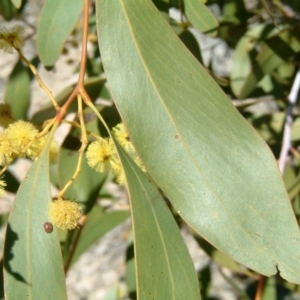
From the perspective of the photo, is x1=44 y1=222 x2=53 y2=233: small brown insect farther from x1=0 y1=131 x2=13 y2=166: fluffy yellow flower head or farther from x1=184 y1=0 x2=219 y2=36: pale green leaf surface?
x1=184 y1=0 x2=219 y2=36: pale green leaf surface

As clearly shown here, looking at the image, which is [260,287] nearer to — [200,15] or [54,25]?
[200,15]

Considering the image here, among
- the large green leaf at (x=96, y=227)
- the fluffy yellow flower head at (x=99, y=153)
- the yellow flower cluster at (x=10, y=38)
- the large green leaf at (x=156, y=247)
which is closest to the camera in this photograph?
the large green leaf at (x=156, y=247)

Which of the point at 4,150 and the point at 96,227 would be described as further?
the point at 96,227

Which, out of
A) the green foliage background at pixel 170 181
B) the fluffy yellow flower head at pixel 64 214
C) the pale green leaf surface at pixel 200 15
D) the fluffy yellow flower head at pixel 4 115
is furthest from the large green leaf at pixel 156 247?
the pale green leaf surface at pixel 200 15

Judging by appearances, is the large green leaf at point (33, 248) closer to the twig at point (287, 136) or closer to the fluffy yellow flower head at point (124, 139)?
the fluffy yellow flower head at point (124, 139)

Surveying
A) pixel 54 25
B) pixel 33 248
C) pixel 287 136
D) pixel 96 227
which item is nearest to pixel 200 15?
pixel 54 25

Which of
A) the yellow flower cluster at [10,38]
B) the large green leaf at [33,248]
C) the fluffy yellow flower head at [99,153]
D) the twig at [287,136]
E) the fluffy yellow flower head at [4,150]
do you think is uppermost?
the yellow flower cluster at [10,38]

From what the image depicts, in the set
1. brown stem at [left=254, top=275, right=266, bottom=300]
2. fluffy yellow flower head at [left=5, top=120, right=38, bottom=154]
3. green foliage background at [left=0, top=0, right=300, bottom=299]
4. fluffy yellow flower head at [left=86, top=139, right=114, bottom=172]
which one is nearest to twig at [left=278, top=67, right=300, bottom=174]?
brown stem at [left=254, top=275, right=266, bottom=300]

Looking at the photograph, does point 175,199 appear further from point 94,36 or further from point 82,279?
point 82,279
